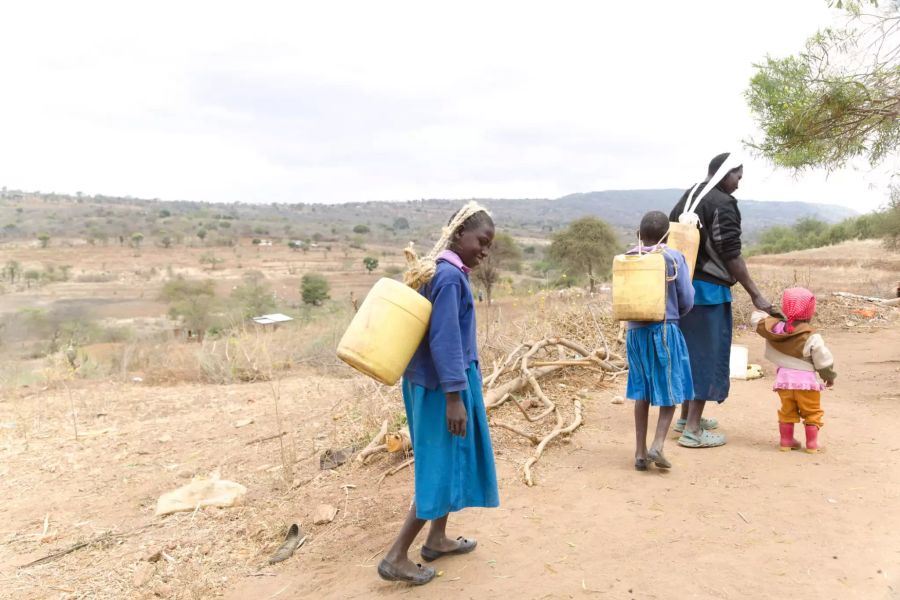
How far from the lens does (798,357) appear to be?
3607 millimetres

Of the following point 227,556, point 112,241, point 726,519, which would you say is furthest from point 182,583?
point 112,241

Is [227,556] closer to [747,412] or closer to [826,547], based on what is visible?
[826,547]

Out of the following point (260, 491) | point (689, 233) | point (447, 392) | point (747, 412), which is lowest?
point (260, 491)

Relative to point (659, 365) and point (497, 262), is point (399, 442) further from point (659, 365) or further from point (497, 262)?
point (497, 262)

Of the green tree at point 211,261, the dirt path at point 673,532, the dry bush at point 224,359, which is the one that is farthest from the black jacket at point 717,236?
the green tree at point 211,261

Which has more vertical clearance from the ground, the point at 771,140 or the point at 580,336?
the point at 771,140

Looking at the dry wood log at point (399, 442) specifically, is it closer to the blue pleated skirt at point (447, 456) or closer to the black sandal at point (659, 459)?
the black sandal at point (659, 459)

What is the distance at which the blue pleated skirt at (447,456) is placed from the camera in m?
2.42

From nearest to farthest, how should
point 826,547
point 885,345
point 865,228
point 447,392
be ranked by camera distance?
1. point 447,392
2. point 826,547
3. point 885,345
4. point 865,228

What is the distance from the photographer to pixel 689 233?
3.66 metres

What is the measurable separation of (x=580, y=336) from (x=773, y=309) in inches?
134

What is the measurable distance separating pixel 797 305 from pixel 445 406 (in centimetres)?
231

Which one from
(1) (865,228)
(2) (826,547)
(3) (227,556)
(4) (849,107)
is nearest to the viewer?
(2) (826,547)

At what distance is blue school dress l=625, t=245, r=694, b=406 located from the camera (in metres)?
3.39
